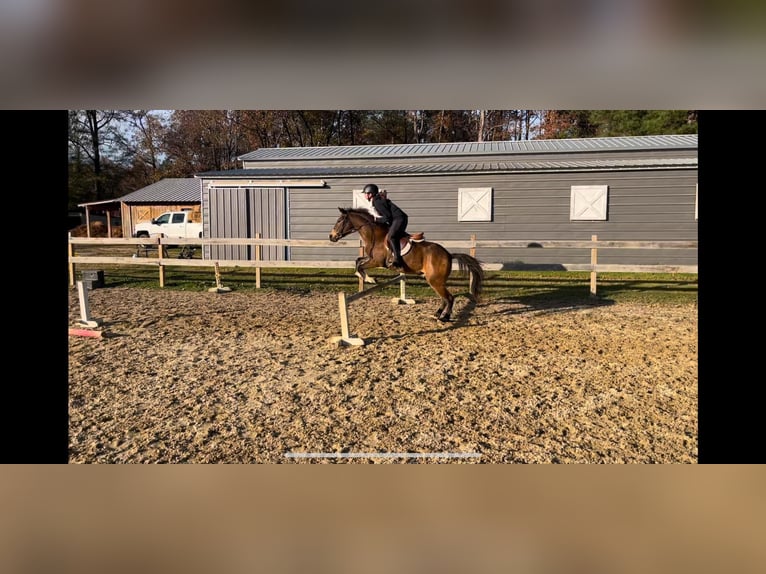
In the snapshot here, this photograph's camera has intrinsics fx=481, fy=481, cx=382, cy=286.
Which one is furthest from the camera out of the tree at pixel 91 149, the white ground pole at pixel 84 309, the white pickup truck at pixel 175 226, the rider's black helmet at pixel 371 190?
the tree at pixel 91 149

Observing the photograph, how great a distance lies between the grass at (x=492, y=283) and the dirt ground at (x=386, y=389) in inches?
66.8

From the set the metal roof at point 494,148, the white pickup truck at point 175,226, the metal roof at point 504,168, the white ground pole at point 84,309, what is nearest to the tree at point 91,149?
the white pickup truck at point 175,226

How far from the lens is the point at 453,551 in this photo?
2012 millimetres

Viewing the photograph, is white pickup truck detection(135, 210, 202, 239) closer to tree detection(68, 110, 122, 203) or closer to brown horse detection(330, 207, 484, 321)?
tree detection(68, 110, 122, 203)

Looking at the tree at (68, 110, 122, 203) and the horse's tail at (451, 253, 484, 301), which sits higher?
the tree at (68, 110, 122, 203)

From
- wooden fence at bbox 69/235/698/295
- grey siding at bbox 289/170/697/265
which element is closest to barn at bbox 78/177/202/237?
grey siding at bbox 289/170/697/265

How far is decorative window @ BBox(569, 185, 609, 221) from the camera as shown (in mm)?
10602

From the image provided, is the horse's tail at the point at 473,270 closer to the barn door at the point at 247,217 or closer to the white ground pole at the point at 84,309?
the white ground pole at the point at 84,309

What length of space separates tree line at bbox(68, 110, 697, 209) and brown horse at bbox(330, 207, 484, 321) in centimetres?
1717

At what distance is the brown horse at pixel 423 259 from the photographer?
20.0 ft
